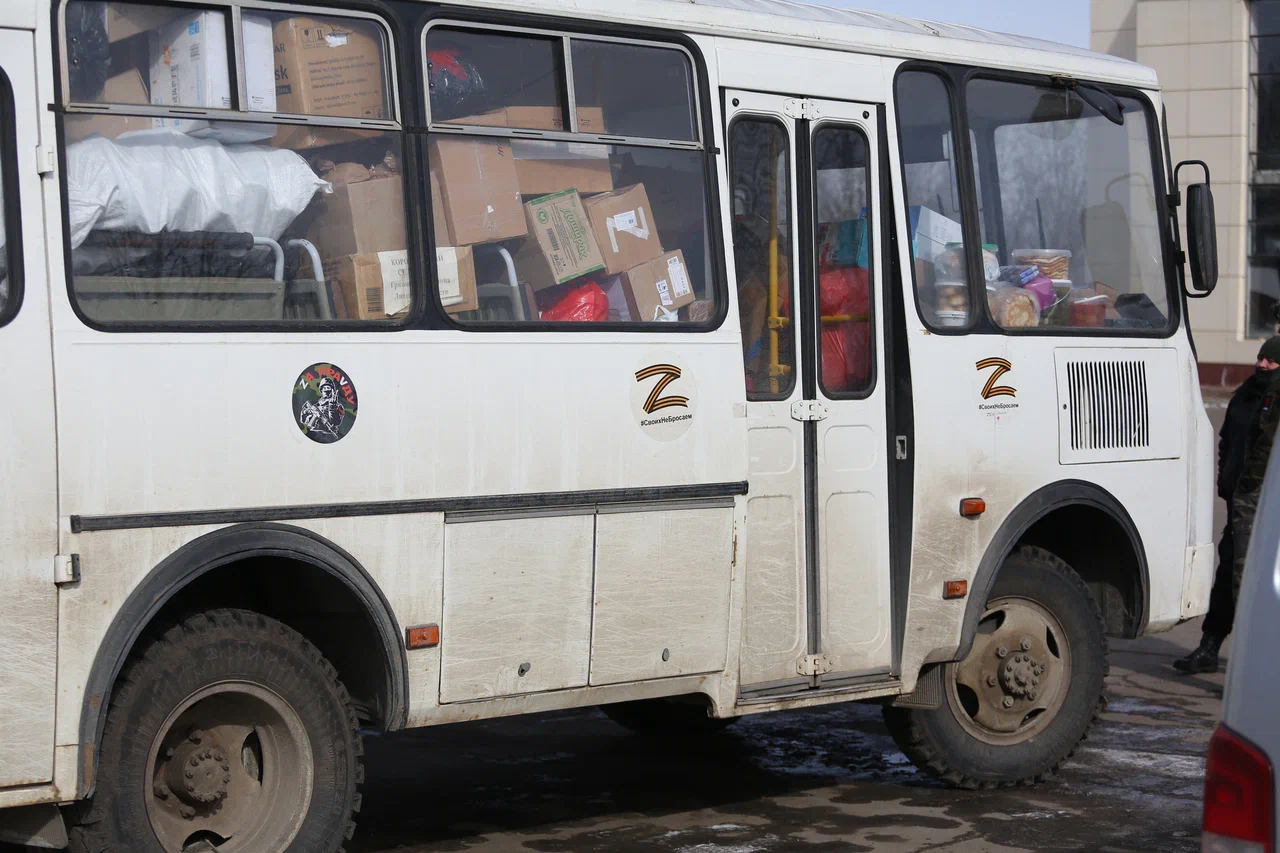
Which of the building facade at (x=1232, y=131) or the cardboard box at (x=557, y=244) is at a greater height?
the building facade at (x=1232, y=131)

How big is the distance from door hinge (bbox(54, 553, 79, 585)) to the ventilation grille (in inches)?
163

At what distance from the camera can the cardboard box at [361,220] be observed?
514 centimetres

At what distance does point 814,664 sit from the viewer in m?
6.28

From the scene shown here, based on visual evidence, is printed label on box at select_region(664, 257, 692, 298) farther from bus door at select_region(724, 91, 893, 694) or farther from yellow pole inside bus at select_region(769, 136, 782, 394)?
yellow pole inside bus at select_region(769, 136, 782, 394)

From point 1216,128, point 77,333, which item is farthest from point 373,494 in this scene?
point 1216,128

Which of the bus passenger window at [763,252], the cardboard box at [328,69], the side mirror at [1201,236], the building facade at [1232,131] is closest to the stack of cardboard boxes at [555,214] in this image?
the cardboard box at [328,69]

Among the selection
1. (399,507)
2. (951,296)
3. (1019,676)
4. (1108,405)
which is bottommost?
(1019,676)

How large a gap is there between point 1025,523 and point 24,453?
156 inches

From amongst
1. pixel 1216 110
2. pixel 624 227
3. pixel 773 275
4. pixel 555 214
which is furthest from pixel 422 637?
pixel 1216 110

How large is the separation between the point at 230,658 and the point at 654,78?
7.90 feet

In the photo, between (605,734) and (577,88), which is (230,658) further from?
(605,734)

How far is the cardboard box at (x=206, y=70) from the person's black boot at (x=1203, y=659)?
21.0ft

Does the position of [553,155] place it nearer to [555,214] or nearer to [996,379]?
[555,214]

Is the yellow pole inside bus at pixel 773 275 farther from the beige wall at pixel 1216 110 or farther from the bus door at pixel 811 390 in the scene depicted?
the beige wall at pixel 1216 110
